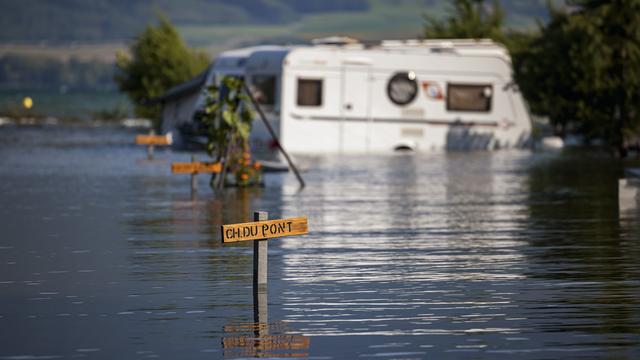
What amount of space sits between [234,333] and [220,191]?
14.7 m

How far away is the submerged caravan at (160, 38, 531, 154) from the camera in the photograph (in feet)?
131

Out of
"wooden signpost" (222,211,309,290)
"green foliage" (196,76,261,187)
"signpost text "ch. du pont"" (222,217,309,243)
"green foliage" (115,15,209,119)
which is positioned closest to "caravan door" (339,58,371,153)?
"green foliage" (196,76,261,187)

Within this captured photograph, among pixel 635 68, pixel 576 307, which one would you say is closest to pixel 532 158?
pixel 635 68

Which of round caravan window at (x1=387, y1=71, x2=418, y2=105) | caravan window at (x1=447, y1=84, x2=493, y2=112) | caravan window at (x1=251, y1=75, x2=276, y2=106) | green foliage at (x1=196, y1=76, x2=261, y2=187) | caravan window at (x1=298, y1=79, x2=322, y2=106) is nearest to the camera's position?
green foliage at (x1=196, y1=76, x2=261, y2=187)

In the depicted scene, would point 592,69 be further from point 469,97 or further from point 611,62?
point 469,97

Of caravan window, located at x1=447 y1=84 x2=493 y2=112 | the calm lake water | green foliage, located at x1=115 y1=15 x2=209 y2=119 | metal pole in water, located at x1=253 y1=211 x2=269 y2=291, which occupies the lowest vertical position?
the calm lake water

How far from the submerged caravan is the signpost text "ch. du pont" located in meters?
26.4

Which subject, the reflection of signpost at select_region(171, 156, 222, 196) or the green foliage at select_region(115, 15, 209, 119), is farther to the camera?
the green foliage at select_region(115, 15, 209, 119)

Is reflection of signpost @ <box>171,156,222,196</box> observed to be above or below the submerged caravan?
below

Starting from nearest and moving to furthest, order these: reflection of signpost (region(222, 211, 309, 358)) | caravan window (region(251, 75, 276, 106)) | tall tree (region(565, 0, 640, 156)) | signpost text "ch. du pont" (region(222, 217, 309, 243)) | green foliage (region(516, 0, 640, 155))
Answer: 1. reflection of signpost (region(222, 211, 309, 358))
2. signpost text "ch. du pont" (region(222, 217, 309, 243))
3. tall tree (region(565, 0, 640, 156))
4. green foliage (region(516, 0, 640, 155))
5. caravan window (region(251, 75, 276, 106))

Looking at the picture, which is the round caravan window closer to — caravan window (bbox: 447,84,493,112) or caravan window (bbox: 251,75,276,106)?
caravan window (bbox: 447,84,493,112)

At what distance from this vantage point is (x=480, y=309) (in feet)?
42.2

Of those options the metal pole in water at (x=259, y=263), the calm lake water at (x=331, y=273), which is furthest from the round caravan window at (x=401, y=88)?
the metal pole in water at (x=259, y=263)

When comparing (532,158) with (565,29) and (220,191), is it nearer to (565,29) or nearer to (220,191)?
(565,29)
